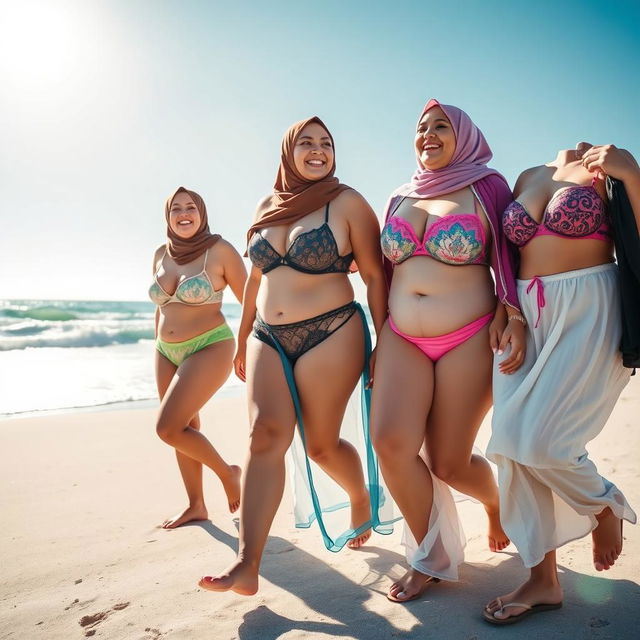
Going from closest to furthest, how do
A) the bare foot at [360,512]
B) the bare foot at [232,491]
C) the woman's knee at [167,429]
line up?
the bare foot at [360,512]
the woman's knee at [167,429]
the bare foot at [232,491]

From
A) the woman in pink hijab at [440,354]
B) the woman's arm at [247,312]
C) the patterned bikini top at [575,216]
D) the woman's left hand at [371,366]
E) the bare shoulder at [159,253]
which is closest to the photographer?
the patterned bikini top at [575,216]

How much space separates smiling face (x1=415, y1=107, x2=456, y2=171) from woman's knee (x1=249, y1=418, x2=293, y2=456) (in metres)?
1.66

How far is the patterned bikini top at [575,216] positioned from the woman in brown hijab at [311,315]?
3.20 ft

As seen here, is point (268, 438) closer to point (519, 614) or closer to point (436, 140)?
point (519, 614)

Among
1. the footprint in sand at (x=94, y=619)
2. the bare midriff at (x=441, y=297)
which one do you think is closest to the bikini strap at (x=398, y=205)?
the bare midriff at (x=441, y=297)

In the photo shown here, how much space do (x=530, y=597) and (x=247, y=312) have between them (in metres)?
2.25

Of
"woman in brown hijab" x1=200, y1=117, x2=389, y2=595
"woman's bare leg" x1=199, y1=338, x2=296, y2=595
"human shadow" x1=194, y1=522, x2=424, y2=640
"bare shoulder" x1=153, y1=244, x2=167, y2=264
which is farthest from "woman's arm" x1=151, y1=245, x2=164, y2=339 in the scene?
"human shadow" x1=194, y1=522, x2=424, y2=640

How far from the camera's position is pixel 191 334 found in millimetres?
4254

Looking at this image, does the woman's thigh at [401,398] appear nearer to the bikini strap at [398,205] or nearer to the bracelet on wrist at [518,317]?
the bracelet on wrist at [518,317]

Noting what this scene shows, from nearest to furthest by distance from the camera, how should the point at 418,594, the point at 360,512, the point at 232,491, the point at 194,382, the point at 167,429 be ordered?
1. the point at 418,594
2. the point at 360,512
3. the point at 167,429
4. the point at 194,382
5. the point at 232,491

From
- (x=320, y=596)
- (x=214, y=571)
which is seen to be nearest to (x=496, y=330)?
(x=320, y=596)

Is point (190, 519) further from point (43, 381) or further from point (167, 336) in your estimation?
point (43, 381)

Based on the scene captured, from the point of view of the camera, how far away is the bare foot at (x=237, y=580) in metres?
2.53

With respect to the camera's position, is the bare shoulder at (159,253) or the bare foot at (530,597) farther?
the bare shoulder at (159,253)
